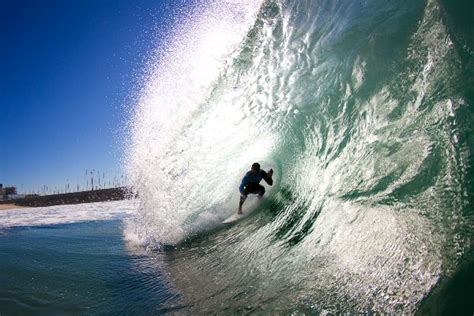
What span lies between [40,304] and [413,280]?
12.7 feet

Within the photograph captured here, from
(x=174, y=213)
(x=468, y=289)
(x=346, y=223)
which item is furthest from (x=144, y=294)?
(x=174, y=213)

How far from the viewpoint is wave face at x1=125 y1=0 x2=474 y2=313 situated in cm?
297

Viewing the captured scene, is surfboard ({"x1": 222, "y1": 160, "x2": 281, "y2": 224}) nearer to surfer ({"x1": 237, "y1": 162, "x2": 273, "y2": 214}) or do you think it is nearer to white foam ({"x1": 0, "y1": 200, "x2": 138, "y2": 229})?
surfer ({"x1": 237, "y1": 162, "x2": 273, "y2": 214})

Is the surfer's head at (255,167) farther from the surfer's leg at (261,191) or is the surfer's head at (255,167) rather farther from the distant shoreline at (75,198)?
the distant shoreline at (75,198)

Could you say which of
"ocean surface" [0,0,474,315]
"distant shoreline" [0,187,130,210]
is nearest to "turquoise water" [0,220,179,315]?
"ocean surface" [0,0,474,315]

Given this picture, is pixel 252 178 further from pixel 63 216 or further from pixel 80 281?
pixel 63 216

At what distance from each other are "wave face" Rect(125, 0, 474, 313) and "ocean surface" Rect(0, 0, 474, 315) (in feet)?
0.07

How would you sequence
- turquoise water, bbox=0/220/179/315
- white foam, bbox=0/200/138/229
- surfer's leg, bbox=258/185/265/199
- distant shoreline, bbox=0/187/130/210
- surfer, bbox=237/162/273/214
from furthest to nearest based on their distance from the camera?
1. distant shoreline, bbox=0/187/130/210
2. white foam, bbox=0/200/138/229
3. surfer's leg, bbox=258/185/265/199
4. surfer, bbox=237/162/273/214
5. turquoise water, bbox=0/220/179/315

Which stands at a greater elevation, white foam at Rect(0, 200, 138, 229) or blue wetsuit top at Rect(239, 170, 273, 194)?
blue wetsuit top at Rect(239, 170, 273, 194)

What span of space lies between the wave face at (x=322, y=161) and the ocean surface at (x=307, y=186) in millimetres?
22

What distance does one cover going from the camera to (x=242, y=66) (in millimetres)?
7781

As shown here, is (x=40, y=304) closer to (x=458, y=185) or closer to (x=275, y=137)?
(x=458, y=185)

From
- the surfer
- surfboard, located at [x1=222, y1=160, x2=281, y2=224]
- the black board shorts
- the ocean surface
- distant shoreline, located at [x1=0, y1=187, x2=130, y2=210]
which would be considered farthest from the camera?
distant shoreline, located at [x1=0, y1=187, x2=130, y2=210]

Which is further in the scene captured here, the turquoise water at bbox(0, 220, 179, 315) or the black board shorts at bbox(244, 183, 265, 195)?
the black board shorts at bbox(244, 183, 265, 195)
